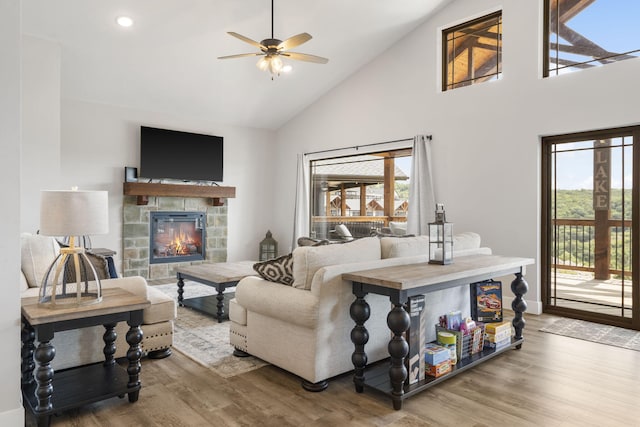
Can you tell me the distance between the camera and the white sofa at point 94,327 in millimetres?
2818

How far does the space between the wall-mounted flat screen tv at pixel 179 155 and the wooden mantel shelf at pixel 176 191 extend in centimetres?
19

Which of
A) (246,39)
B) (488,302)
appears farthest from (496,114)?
(246,39)

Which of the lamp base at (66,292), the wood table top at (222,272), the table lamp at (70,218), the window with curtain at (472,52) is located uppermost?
the window with curtain at (472,52)

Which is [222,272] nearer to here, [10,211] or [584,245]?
[10,211]

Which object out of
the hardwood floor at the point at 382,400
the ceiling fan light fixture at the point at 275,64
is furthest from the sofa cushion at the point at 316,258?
the ceiling fan light fixture at the point at 275,64

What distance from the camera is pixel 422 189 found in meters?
5.59

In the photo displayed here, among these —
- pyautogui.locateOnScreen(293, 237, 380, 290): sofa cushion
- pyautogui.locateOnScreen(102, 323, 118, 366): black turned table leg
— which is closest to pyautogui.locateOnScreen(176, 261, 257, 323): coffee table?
pyautogui.locateOnScreen(102, 323, 118, 366): black turned table leg

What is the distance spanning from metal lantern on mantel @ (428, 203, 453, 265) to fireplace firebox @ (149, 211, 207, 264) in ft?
15.9

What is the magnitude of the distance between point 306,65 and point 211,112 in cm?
183

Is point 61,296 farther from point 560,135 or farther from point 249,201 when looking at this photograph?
point 249,201

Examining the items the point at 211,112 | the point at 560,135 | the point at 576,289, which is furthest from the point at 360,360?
the point at 211,112

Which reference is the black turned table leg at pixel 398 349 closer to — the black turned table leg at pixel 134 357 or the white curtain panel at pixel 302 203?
the black turned table leg at pixel 134 357

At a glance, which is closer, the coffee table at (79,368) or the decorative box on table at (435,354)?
the coffee table at (79,368)

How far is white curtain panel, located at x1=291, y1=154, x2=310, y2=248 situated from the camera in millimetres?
7504
